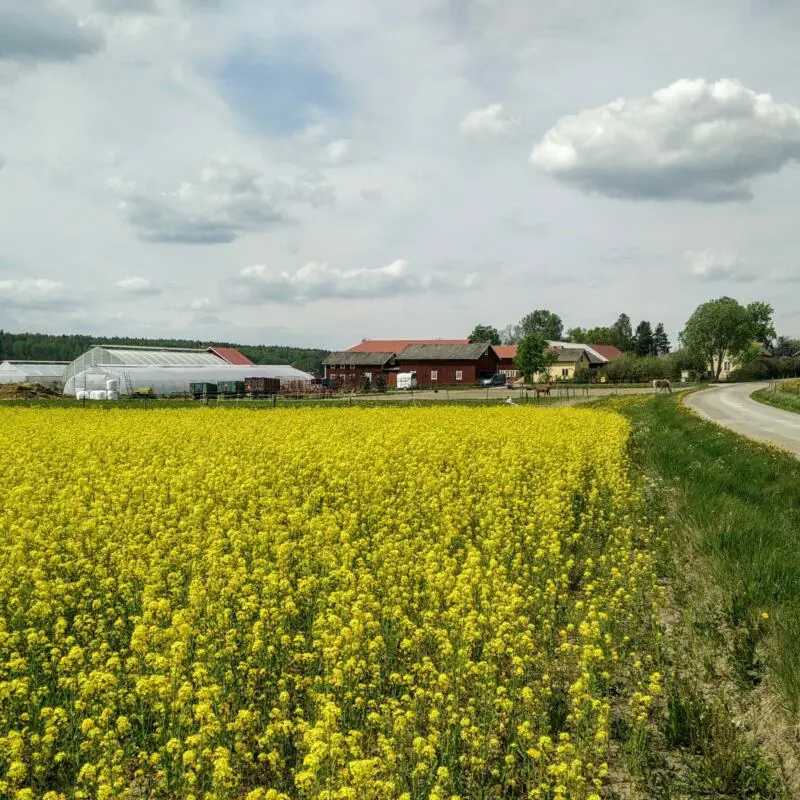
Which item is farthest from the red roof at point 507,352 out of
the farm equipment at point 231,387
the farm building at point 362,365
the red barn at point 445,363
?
the farm equipment at point 231,387

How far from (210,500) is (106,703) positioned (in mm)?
5718

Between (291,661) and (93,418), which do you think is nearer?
(291,661)

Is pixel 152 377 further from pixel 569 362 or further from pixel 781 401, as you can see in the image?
pixel 569 362

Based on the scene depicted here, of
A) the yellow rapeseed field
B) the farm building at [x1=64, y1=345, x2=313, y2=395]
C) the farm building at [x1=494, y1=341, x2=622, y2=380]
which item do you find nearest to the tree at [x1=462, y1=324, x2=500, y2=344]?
the farm building at [x1=494, y1=341, x2=622, y2=380]

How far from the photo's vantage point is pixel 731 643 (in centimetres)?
703

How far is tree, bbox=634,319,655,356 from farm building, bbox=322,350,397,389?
70.1 meters

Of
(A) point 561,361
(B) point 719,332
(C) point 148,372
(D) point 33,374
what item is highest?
(B) point 719,332

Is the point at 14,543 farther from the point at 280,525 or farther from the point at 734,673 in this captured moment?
the point at 734,673

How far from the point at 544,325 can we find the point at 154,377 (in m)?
119

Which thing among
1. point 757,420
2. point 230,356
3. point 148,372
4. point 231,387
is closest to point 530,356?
point 230,356

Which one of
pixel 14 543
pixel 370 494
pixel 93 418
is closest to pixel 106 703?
pixel 14 543

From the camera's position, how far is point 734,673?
650cm

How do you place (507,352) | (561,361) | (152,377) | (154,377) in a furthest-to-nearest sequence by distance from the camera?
1. (561,361)
2. (507,352)
3. (154,377)
4. (152,377)

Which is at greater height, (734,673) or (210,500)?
(210,500)
